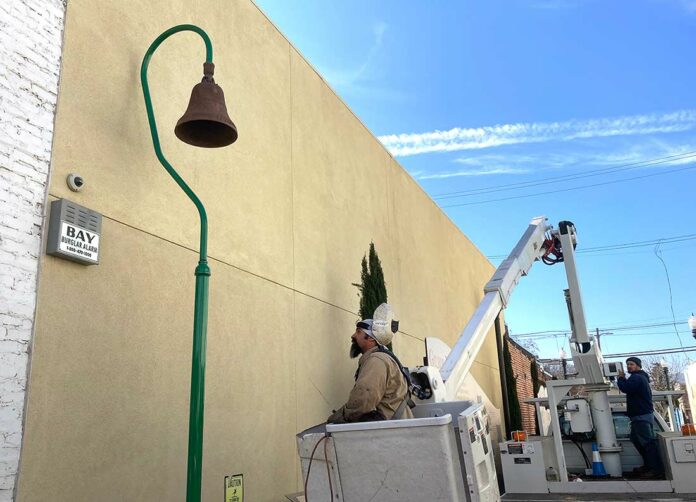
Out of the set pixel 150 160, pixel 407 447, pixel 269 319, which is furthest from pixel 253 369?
pixel 407 447

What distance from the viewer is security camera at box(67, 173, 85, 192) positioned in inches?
189

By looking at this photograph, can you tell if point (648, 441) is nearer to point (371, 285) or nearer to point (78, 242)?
point (371, 285)

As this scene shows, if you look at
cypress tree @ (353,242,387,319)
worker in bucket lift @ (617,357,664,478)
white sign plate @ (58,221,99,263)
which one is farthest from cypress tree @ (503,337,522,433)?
white sign plate @ (58,221,99,263)

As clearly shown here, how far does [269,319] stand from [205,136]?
2640mm

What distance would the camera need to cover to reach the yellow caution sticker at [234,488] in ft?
20.3

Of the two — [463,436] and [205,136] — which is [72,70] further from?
[463,436]

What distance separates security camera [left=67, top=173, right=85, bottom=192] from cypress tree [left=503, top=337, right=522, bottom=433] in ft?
55.2

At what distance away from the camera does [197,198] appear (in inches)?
204

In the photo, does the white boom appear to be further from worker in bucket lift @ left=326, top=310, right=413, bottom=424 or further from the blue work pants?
worker in bucket lift @ left=326, top=310, right=413, bottom=424

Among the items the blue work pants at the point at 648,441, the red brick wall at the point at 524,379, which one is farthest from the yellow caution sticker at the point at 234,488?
the red brick wall at the point at 524,379

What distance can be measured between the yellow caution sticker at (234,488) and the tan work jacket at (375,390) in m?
1.49

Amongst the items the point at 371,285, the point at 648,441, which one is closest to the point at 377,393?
the point at 371,285

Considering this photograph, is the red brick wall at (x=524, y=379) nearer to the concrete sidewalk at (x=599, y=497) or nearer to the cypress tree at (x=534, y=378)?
the cypress tree at (x=534, y=378)

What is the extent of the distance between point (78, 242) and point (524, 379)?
21613mm
